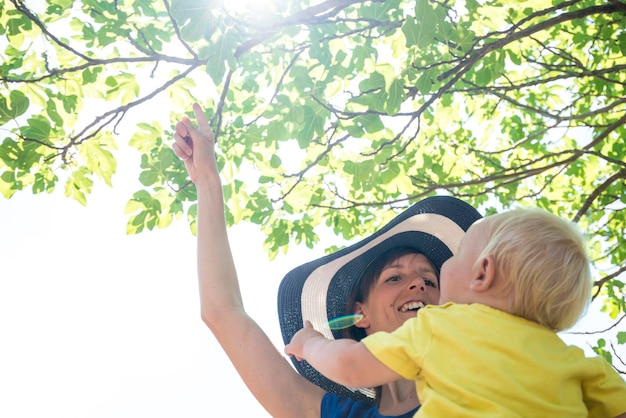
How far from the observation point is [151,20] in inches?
150

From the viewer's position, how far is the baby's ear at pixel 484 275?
1573mm

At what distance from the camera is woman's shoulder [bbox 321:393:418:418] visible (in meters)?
2.11

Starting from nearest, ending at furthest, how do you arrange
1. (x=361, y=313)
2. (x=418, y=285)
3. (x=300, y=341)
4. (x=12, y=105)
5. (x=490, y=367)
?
(x=490, y=367), (x=300, y=341), (x=418, y=285), (x=361, y=313), (x=12, y=105)

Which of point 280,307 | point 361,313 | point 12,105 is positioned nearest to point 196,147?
point 280,307

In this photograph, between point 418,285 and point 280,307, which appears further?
point 280,307

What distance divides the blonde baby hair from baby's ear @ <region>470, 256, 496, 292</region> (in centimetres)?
2

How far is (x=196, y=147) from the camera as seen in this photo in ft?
7.66

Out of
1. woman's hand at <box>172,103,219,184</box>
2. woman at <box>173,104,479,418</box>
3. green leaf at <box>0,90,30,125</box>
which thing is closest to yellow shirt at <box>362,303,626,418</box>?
woman at <box>173,104,479,418</box>

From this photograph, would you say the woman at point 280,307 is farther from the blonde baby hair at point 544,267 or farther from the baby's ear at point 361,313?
the blonde baby hair at point 544,267

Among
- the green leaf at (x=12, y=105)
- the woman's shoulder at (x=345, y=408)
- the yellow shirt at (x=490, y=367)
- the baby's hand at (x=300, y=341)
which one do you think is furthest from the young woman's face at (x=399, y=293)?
the green leaf at (x=12, y=105)

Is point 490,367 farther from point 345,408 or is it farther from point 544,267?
point 345,408

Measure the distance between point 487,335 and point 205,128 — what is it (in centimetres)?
134

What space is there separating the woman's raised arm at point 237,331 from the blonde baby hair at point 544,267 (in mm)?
875

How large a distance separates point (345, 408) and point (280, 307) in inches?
19.2
